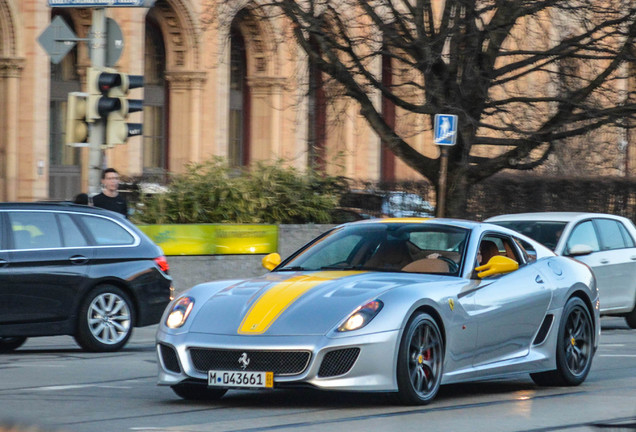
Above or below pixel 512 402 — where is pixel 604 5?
above

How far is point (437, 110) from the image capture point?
21.2 metres

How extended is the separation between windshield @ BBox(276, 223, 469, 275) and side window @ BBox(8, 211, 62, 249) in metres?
3.84

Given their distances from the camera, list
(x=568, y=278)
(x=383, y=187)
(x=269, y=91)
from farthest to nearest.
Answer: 1. (x=269, y=91)
2. (x=383, y=187)
3. (x=568, y=278)

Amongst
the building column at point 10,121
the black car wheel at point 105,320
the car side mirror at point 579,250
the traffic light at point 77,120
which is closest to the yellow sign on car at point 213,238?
the traffic light at point 77,120

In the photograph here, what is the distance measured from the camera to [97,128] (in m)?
15.9

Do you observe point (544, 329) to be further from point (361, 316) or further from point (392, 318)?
point (361, 316)

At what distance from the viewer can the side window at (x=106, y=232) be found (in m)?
13.3

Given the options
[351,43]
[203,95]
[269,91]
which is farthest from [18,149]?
[351,43]

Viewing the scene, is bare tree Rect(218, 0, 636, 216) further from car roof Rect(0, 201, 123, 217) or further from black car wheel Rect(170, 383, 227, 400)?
black car wheel Rect(170, 383, 227, 400)

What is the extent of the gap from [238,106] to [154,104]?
12.8ft

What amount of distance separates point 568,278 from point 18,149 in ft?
83.8

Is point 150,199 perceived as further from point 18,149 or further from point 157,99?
point 157,99

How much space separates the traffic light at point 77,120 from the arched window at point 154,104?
2437 centimetres

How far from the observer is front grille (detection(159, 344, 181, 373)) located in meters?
8.48
